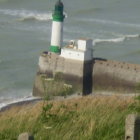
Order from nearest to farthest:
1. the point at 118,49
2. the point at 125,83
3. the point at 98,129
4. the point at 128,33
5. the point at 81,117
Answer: the point at 98,129, the point at 81,117, the point at 125,83, the point at 118,49, the point at 128,33

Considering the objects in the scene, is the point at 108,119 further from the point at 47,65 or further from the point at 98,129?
the point at 47,65

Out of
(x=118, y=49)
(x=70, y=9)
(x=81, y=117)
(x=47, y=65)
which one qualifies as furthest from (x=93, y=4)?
(x=81, y=117)

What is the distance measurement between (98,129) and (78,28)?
32089 millimetres

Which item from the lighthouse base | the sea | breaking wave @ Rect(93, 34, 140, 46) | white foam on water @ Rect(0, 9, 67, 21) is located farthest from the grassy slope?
white foam on water @ Rect(0, 9, 67, 21)

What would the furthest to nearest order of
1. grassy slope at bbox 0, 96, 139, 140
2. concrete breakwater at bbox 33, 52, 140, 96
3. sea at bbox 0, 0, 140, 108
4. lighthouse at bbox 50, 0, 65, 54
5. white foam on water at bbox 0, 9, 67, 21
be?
white foam on water at bbox 0, 9, 67, 21
sea at bbox 0, 0, 140, 108
lighthouse at bbox 50, 0, 65, 54
concrete breakwater at bbox 33, 52, 140, 96
grassy slope at bbox 0, 96, 139, 140

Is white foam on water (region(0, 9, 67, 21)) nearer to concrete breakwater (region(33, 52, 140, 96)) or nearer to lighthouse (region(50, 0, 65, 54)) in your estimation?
lighthouse (region(50, 0, 65, 54))

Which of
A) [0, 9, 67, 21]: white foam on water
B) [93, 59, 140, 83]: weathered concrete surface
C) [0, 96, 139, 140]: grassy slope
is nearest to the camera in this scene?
[0, 96, 139, 140]: grassy slope

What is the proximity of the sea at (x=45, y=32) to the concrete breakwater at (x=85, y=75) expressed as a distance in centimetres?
118

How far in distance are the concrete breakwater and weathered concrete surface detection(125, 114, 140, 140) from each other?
17.5 meters

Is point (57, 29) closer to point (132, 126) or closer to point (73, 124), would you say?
point (73, 124)

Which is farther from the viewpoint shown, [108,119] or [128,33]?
[128,33]

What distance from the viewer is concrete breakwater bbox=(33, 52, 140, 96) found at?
23.5 meters

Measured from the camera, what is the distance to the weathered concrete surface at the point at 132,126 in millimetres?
5582

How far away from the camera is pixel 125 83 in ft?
77.9
